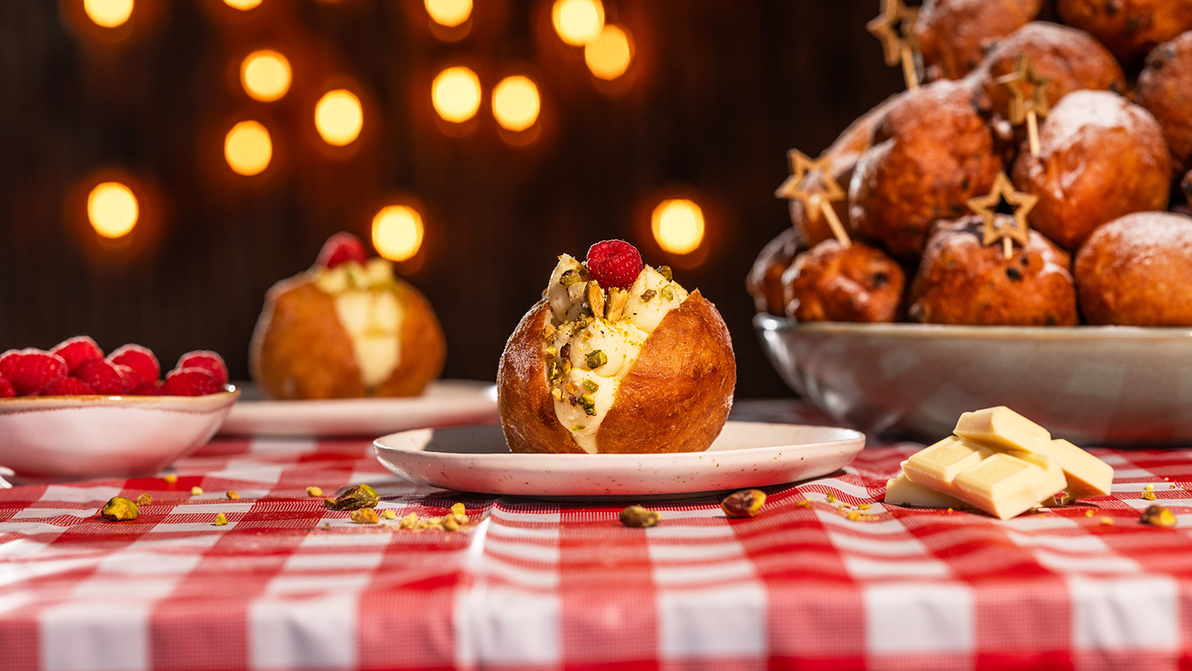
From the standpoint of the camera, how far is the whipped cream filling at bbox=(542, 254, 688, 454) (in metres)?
1.00

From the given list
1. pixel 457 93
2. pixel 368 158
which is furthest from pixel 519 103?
pixel 368 158

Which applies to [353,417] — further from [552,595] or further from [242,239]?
[242,239]

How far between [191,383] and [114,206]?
217 centimetres

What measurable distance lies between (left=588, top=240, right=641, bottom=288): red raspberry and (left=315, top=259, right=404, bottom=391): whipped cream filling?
0.90 m

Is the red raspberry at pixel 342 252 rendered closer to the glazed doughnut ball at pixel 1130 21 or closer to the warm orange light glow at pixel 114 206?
the glazed doughnut ball at pixel 1130 21

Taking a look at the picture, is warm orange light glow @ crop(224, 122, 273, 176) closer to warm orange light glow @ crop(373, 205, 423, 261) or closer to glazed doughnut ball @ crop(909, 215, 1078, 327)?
warm orange light glow @ crop(373, 205, 423, 261)

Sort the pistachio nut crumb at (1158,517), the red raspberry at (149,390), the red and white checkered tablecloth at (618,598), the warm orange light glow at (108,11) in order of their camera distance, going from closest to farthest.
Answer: the red and white checkered tablecloth at (618,598) < the pistachio nut crumb at (1158,517) < the red raspberry at (149,390) < the warm orange light glow at (108,11)

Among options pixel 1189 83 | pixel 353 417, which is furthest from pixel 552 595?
pixel 1189 83

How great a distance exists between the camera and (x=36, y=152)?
312 centimetres

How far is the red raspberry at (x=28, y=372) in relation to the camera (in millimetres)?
1144

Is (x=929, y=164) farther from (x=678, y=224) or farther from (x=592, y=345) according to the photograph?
(x=678, y=224)

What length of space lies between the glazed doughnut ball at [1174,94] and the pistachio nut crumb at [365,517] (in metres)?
1.16

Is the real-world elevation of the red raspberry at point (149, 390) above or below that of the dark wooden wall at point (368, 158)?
below

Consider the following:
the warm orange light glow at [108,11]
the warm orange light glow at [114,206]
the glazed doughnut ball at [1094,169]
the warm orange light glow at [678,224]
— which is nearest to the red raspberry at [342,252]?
the glazed doughnut ball at [1094,169]
